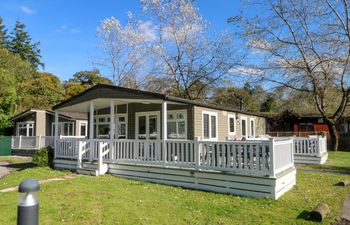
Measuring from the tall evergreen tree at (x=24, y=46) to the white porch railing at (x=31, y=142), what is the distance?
3634 centimetres

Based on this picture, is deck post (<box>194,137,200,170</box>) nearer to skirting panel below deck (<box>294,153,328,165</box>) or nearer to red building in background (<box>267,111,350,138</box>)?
skirting panel below deck (<box>294,153,328,165</box>)

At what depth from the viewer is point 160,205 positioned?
20.4ft

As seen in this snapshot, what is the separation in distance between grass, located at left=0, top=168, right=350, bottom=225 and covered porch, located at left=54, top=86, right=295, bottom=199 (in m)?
0.44

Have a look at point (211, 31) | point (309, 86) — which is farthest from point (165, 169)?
point (211, 31)

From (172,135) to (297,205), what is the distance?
744cm

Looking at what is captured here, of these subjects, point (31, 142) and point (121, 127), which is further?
point (31, 142)

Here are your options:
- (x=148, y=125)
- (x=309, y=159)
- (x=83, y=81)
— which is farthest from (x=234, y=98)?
(x=83, y=81)

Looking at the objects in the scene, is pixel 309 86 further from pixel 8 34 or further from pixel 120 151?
pixel 8 34

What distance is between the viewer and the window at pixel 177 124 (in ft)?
42.5

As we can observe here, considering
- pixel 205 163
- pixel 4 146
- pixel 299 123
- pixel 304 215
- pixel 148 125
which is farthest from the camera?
pixel 299 123

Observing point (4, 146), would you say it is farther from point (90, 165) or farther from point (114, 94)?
point (114, 94)

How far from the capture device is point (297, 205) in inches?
256

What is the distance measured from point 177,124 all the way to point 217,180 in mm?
5466

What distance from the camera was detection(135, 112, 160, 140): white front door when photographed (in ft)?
44.7
